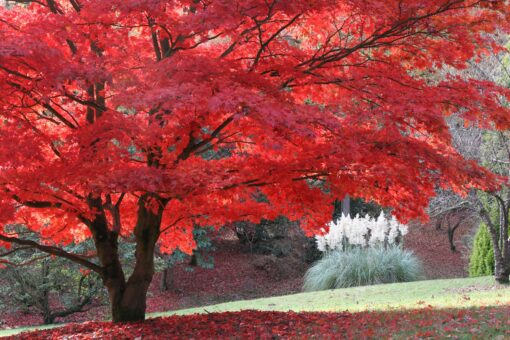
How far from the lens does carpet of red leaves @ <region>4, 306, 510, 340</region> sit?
588cm

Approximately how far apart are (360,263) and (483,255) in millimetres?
3176

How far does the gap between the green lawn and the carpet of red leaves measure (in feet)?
6.13

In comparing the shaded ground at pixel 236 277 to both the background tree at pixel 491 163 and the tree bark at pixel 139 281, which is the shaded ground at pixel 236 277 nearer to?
the background tree at pixel 491 163

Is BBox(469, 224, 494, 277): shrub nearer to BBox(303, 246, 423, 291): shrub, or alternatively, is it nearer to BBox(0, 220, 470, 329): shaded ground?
BBox(303, 246, 423, 291): shrub

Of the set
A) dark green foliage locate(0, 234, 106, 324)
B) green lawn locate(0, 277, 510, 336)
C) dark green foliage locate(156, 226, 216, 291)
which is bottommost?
green lawn locate(0, 277, 510, 336)

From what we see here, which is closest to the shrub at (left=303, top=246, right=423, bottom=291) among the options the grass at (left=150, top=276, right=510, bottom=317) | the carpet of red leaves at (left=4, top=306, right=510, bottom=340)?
the grass at (left=150, top=276, right=510, bottom=317)

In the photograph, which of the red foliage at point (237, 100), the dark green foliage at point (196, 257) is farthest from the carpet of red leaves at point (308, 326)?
the dark green foliage at point (196, 257)

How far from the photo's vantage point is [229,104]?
488 centimetres

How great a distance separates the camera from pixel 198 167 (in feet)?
19.0

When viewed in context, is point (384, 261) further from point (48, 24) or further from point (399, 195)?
point (48, 24)

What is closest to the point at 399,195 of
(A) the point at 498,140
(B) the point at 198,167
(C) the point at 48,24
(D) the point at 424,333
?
(D) the point at 424,333

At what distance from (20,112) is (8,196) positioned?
99 centimetres

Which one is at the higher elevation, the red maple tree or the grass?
the red maple tree

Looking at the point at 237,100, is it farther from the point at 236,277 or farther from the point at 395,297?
the point at 236,277
